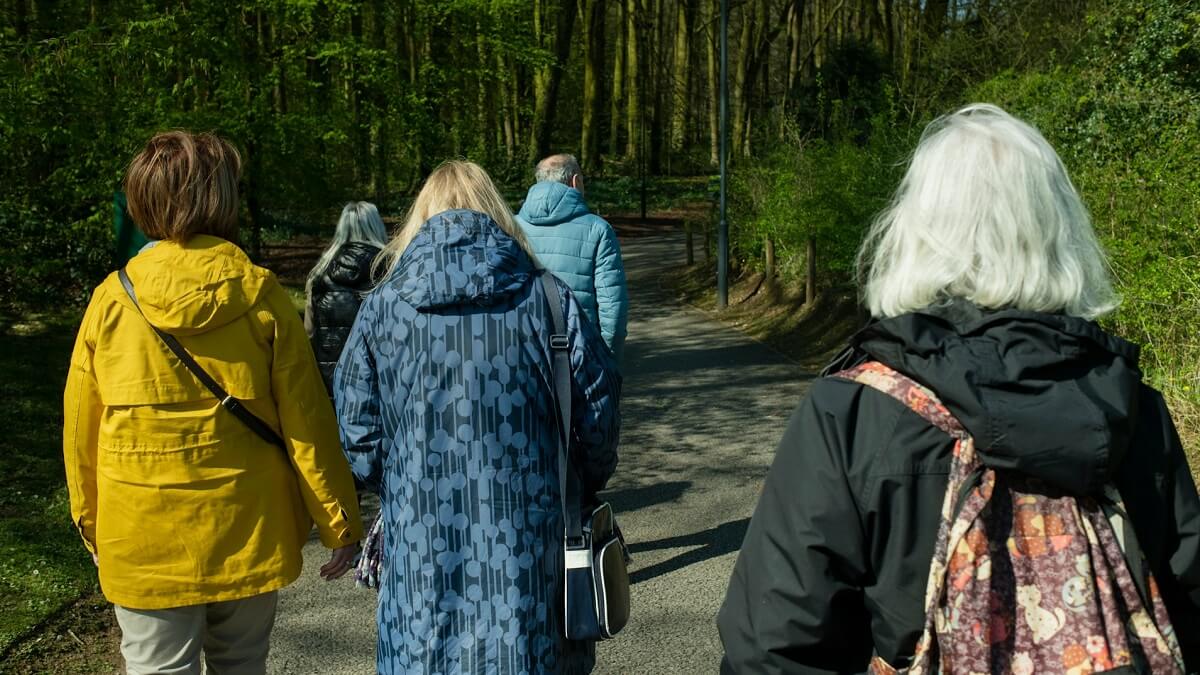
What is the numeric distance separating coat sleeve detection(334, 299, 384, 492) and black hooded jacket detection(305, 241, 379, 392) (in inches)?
100

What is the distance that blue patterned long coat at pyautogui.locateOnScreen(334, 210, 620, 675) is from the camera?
278 centimetres

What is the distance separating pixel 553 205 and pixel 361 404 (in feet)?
8.30

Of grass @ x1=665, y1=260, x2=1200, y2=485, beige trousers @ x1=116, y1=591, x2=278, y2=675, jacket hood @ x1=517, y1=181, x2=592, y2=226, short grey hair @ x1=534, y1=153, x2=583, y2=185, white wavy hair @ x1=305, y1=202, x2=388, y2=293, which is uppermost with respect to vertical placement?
short grey hair @ x1=534, y1=153, x2=583, y2=185

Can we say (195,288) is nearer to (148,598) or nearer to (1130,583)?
(148,598)

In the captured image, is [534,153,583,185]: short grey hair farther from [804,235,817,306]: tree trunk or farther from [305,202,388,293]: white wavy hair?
[804,235,817,306]: tree trunk

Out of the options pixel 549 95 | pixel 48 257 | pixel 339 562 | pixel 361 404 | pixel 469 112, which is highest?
pixel 549 95

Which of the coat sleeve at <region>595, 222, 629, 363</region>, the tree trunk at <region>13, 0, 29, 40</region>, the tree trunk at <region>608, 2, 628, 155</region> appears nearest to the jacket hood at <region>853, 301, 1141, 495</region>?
the coat sleeve at <region>595, 222, 629, 363</region>

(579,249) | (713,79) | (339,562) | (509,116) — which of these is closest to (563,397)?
(339,562)

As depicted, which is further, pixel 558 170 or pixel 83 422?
pixel 558 170

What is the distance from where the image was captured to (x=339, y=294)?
18.1ft

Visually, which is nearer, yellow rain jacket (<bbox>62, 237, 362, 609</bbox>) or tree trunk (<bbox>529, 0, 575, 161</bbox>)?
yellow rain jacket (<bbox>62, 237, 362, 609</bbox>)

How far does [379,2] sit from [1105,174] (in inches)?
495

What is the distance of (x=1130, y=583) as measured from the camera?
1.70m

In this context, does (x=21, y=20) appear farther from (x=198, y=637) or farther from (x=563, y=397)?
(x=563, y=397)
